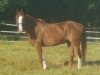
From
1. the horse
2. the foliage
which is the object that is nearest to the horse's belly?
the horse

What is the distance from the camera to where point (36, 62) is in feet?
36.6

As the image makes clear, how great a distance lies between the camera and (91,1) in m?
31.0

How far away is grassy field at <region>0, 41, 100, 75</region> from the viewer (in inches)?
378

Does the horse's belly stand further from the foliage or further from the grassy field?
the foliage

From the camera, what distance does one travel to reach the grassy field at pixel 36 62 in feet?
31.5

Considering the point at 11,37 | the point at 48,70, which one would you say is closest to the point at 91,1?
the point at 11,37

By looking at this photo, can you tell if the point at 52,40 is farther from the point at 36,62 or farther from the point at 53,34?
the point at 36,62

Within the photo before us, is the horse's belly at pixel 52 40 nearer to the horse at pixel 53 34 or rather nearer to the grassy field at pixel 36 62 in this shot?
the horse at pixel 53 34

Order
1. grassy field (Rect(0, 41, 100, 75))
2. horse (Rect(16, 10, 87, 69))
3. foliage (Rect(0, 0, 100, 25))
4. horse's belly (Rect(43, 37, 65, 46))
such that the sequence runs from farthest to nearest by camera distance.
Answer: foliage (Rect(0, 0, 100, 25)), horse's belly (Rect(43, 37, 65, 46)), horse (Rect(16, 10, 87, 69)), grassy field (Rect(0, 41, 100, 75))

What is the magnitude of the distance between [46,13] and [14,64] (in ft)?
61.2

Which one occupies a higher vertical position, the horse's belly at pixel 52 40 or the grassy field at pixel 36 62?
the horse's belly at pixel 52 40

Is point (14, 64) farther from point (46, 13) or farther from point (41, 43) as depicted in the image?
point (46, 13)

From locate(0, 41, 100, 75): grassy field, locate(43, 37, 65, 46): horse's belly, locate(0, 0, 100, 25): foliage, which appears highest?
locate(0, 0, 100, 25): foliage

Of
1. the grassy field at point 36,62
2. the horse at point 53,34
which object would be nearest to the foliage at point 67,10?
the grassy field at point 36,62
